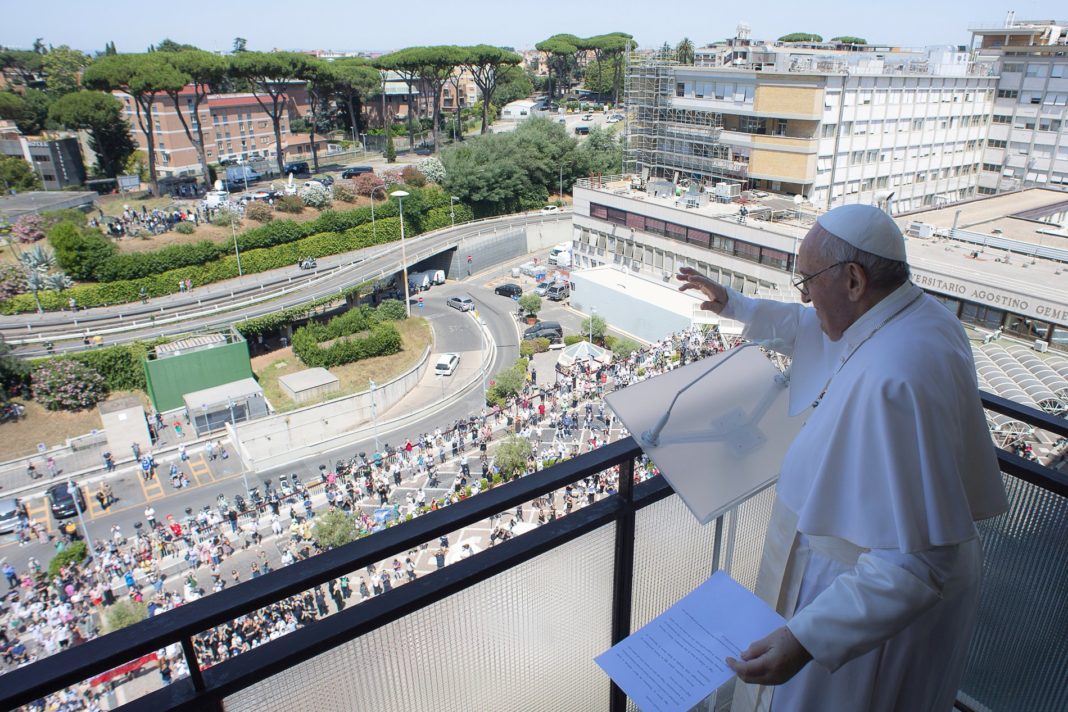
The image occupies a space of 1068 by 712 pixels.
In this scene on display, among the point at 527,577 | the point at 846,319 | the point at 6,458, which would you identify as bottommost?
the point at 6,458

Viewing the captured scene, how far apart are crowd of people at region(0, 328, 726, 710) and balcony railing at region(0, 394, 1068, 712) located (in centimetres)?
550

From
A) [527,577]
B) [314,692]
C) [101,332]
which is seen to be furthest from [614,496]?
[101,332]

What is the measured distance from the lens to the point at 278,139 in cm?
3145

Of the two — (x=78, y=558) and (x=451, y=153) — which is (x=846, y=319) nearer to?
(x=78, y=558)

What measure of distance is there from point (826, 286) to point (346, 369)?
18134mm

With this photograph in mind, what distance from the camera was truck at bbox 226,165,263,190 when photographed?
30.5 meters

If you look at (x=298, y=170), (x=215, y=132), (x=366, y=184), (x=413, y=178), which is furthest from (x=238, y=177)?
(x=413, y=178)

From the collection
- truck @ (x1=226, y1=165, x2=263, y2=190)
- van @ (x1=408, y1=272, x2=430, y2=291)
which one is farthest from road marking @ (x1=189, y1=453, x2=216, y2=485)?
truck @ (x1=226, y1=165, x2=263, y2=190)

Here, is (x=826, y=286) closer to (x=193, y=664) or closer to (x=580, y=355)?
(x=193, y=664)

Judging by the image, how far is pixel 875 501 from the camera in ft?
3.68

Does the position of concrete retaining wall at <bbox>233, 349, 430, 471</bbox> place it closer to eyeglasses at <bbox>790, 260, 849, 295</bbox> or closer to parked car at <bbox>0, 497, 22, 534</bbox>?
parked car at <bbox>0, 497, 22, 534</bbox>

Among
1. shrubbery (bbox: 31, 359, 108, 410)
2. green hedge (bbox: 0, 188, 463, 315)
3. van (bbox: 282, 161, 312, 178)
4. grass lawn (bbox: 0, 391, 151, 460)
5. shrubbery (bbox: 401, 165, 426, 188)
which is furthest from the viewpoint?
van (bbox: 282, 161, 312, 178)

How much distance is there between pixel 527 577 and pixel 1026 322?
58.6 ft

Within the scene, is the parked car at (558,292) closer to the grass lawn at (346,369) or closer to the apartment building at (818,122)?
the grass lawn at (346,369)
